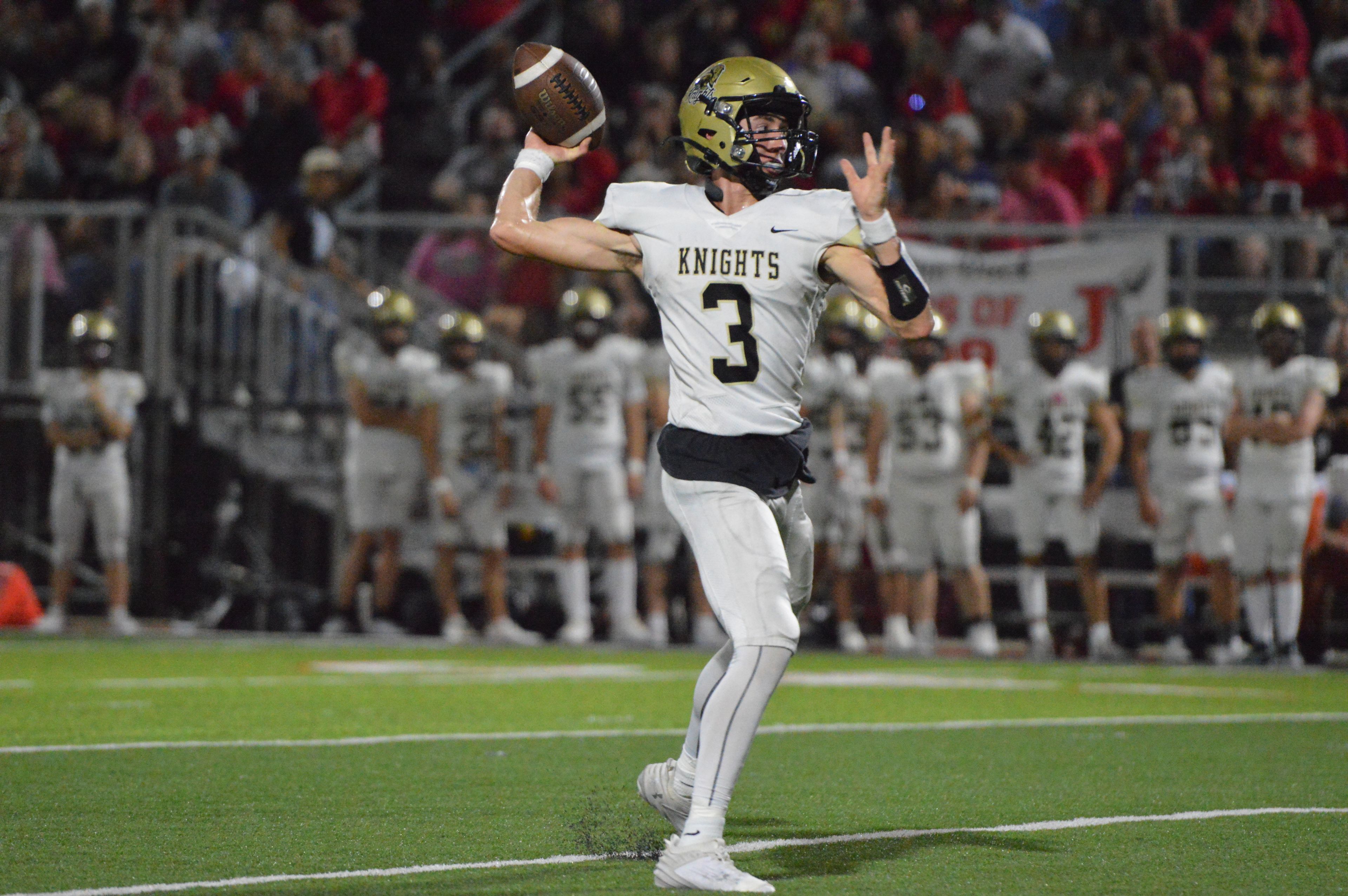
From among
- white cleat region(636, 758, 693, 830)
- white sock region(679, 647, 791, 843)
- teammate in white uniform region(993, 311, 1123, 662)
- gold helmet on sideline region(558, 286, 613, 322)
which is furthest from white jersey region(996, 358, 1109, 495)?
white sock region(679, 647, 791, 843)

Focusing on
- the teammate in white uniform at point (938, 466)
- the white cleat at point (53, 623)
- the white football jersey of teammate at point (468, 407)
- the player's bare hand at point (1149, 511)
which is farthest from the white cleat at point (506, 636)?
the player's bare hand at point (1149, 511)

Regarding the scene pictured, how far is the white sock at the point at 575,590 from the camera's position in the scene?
12844 mm

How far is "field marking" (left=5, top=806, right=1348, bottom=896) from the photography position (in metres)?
4.07

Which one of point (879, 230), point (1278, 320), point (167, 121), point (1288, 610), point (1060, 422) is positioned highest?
point (167, 121)

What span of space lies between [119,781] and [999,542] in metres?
8.63

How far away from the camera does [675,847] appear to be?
167 inches

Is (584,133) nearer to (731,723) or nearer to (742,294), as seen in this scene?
(742,294)

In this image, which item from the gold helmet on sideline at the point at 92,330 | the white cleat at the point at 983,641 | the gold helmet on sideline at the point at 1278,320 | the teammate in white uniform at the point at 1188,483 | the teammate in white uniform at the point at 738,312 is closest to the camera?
the teammate in white uniform at the point at 738,312

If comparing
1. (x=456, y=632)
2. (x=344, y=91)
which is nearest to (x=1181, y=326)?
(x=456, y=632)

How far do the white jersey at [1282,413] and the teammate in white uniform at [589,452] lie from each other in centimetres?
401

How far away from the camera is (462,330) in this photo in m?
12.9

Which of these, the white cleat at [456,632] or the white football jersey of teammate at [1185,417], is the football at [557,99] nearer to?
the white football jersey of teammate at [1185,417]

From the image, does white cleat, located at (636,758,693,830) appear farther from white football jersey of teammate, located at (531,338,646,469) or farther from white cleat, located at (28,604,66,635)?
white cleat, located at (28,604,66,635)

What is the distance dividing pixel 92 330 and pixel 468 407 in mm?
2586
